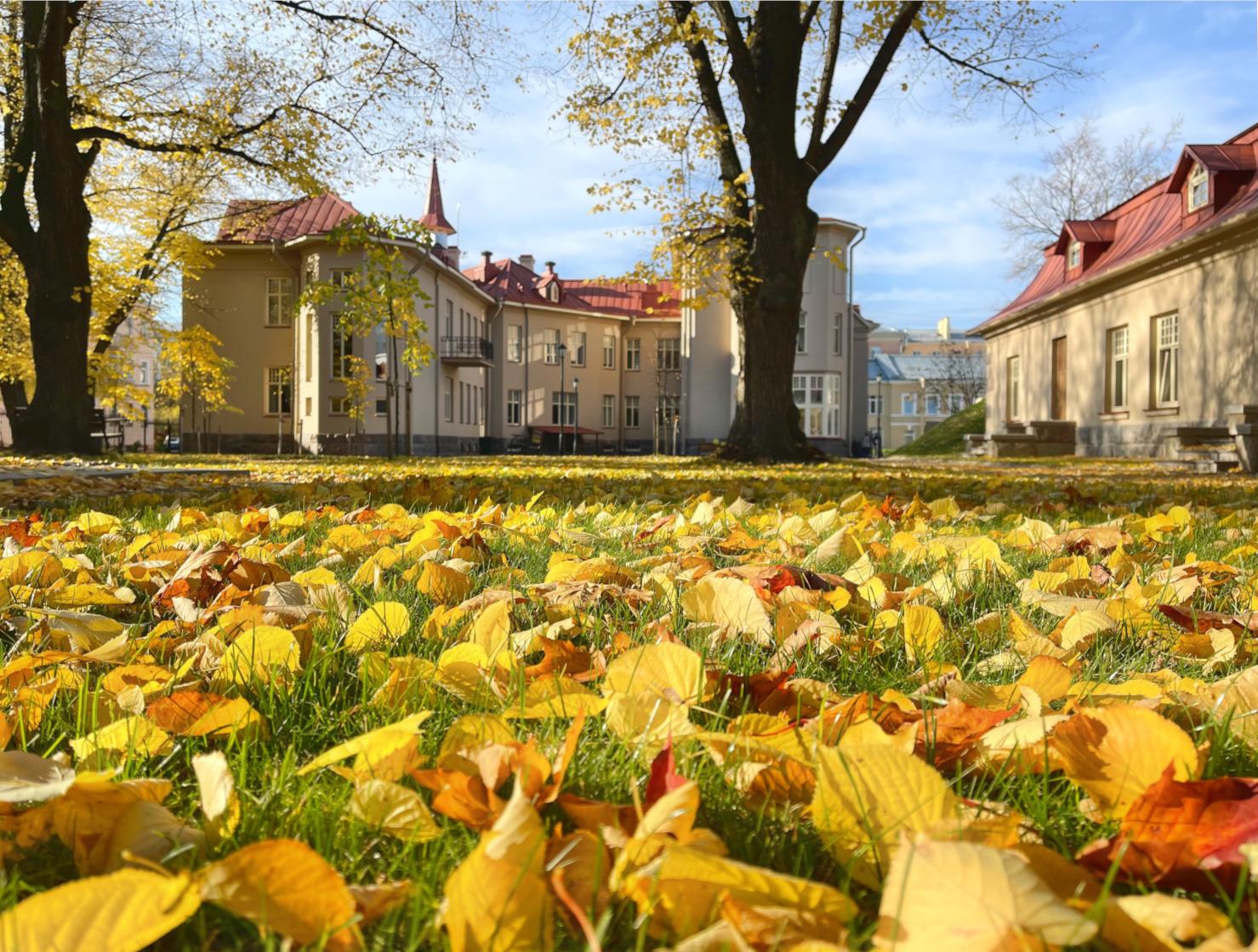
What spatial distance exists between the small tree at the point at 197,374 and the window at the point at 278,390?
133 centimetres

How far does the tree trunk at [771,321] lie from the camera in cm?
1285

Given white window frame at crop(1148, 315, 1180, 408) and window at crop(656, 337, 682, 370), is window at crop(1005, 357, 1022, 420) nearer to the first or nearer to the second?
white window frame at crop(1148, 315, 1180, 408)

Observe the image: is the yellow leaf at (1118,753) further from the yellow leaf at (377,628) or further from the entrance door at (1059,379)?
the entrance door at (1059,379)

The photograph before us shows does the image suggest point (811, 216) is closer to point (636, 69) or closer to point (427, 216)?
point (636, 69)

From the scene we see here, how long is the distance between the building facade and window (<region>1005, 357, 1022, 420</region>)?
6.58m

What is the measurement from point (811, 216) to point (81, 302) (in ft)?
38.5

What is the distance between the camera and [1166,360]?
63.0 feet

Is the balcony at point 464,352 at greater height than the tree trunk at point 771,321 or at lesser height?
greater

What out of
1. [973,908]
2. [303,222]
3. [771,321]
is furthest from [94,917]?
[303,222]

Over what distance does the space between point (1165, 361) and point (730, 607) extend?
21.0 metres

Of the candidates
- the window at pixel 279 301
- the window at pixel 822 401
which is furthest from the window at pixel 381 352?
the window at pixel 822 401

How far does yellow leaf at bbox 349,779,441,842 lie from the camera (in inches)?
31.8

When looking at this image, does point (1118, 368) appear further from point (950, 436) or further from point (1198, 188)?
point (950, 436)

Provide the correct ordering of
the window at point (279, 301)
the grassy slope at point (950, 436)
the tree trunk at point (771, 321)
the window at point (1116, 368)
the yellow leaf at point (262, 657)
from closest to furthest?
the yellow leaf at point (262, 657), the tree trunk at point (771, 321), the window at point (1116, 368), the grassy slope at point (950, 436), the window at point (279, 301)
